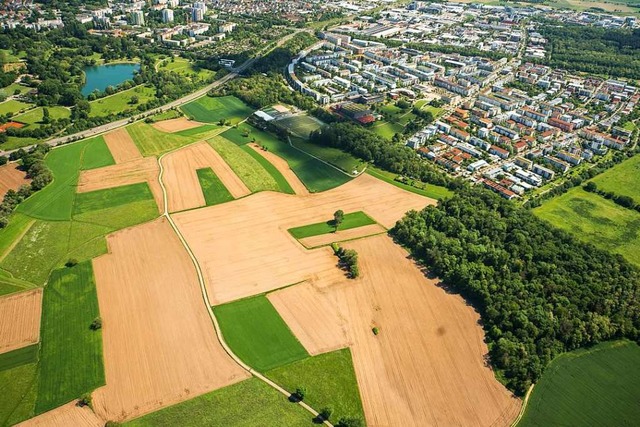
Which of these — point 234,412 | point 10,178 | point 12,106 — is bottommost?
point 234,412

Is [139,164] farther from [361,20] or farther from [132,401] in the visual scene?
[361,20]

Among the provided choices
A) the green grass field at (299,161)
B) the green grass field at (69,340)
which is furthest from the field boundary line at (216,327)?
the green grass field at (299,161)

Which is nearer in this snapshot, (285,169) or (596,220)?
(596,220)

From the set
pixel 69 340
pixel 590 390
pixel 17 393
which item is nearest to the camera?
pixel 17 393

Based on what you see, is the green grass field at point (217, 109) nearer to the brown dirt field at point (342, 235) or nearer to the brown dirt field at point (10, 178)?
the brown dirt field at point (10, 178)

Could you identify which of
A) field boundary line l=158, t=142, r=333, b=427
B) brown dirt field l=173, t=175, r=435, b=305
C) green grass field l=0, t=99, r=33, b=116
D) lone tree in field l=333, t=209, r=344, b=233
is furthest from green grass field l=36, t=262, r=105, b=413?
green grass field l=0, t=99, r=33, b=116

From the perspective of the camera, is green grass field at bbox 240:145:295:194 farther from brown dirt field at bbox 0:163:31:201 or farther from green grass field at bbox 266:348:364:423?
brown dirt field at bbox 0:163:31:201

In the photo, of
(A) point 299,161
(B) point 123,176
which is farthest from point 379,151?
(B) point 123,176

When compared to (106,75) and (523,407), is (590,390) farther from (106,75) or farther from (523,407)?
(106,75)
